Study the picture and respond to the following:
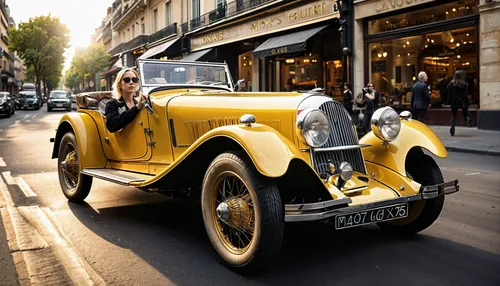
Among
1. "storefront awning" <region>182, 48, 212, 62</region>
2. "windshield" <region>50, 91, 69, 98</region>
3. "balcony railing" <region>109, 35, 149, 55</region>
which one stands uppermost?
"balcony railing" <region>109, 35, 149, 55</region>

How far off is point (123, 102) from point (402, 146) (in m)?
3.11

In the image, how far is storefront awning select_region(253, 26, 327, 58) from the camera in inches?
695

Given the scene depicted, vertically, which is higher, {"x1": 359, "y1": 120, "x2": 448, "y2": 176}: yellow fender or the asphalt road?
{"x1": 359, "y1": 120, "x2": 448, "y2": 176}: yellow fender

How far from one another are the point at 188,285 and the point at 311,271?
860 mm

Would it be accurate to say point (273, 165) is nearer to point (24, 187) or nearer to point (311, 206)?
point (311, 206)

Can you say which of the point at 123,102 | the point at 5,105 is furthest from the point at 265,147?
the point at 5,105

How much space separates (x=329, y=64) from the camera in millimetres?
19625

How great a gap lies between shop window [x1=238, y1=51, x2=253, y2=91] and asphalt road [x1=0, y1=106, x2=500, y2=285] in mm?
19632

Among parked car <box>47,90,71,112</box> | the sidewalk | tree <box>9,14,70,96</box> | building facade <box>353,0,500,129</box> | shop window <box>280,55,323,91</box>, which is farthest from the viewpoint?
tree <box>9,14,70,96</box>

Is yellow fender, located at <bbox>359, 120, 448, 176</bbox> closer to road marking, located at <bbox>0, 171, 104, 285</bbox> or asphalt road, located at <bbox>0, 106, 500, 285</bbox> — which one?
asphalt road, located at <bbox>0, 106, 500, 285</bbox>

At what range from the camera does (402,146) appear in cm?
387

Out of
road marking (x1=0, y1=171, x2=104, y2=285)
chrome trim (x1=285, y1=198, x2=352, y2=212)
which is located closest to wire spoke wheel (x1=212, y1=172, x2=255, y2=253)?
chrome trim (x1=285, y1=198, x2=352, y2=212)

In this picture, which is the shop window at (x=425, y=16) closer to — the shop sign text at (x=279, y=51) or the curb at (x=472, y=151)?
the shop sign text at (x=279, y=51)

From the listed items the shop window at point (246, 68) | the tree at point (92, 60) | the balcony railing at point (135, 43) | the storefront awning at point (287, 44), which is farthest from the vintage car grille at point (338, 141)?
the tree at point (92, 60)
